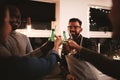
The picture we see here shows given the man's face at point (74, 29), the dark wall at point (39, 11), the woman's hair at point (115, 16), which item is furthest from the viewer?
the dark wall at point (39, 11)

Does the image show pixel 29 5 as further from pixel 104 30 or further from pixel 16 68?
pixel 16 68

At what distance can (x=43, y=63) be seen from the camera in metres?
1.22

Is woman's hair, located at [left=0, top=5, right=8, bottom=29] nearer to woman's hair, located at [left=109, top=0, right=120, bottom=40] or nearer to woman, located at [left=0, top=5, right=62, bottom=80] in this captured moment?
woman, located at [left=0, top=5, right=62, bottom=80]

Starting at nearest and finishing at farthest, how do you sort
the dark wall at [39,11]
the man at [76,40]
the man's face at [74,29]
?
1. the man at [76,40]
2. the man's face at [74,29]
3. the dark wall at [39,11]

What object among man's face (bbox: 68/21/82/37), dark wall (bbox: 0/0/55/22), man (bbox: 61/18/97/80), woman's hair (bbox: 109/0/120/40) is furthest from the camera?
dark wall (bbox: 0/0/55/22)

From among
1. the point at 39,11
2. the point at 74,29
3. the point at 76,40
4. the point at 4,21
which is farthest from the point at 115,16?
the point at 39,11

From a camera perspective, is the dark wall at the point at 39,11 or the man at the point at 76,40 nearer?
the man at the point at 76,40

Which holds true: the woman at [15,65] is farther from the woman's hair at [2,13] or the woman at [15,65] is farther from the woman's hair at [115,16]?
the woman's hair at [115,16]

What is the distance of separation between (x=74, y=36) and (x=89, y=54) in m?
1.64

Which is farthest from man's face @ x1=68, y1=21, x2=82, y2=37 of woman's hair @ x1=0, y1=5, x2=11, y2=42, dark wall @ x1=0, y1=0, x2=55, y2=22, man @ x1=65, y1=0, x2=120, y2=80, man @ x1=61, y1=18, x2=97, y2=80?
woman's hair @ x1=0, y1=5, x2=11, y2=42

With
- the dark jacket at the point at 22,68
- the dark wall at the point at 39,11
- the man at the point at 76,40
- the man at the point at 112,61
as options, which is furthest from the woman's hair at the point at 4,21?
the dark wall at the point at 39,11

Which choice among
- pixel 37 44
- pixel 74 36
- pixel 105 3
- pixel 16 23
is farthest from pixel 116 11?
pixel 105 3

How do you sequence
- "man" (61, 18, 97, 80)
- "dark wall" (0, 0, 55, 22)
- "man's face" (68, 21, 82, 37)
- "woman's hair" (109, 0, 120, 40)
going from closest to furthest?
"woman's hair" (109, 0, 120, 40) < "man" (61, 18, 97, 80) < "man's face" (68, 21, 82, 37) < "dark wall" (0, 0, 55, 22)

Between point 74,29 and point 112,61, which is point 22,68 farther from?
point 74,29
